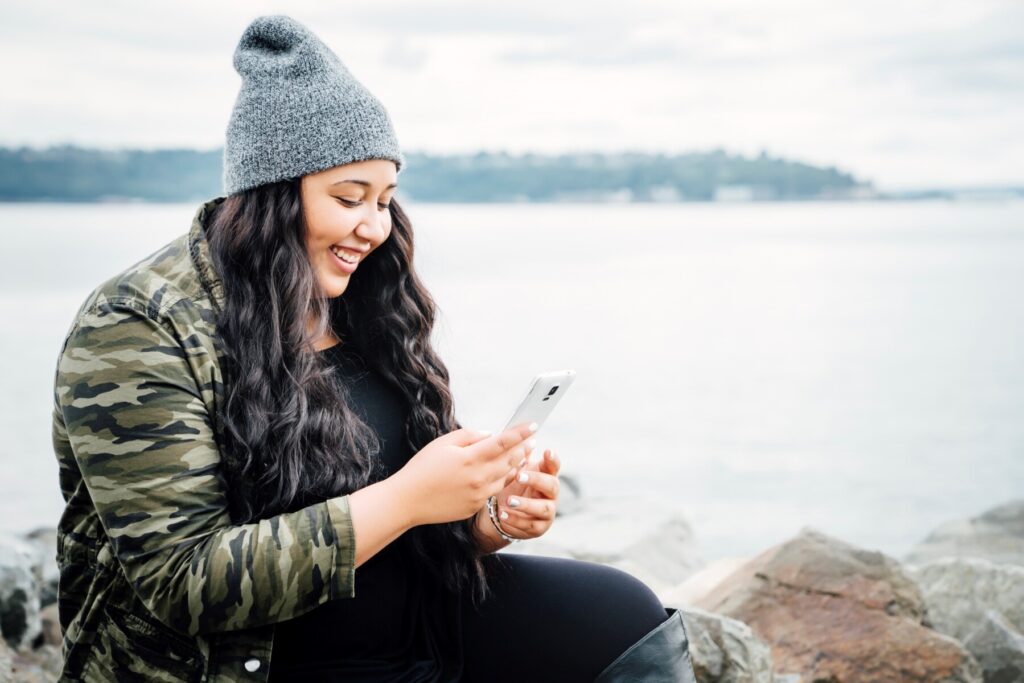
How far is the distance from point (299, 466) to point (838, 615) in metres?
2.39

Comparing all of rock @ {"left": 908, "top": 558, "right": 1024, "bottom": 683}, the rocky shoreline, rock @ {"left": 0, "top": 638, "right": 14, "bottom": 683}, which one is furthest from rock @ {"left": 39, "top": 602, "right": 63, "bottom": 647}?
rock @ {"left": 908, "top": 558, "right": 1024, "bottom": 683}

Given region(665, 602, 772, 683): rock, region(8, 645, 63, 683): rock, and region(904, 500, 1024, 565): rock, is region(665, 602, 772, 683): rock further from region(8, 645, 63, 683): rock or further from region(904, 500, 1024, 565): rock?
region(904, 500, 1024, 565): rock

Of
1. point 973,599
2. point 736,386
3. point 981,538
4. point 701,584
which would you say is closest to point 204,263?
point 973,599

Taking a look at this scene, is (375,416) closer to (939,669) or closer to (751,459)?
(939,669)

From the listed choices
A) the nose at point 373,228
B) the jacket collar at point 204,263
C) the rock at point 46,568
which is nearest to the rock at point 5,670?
the rock at point 46,568

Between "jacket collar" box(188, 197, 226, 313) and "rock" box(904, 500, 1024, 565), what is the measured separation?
5.91 m

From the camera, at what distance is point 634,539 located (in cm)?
625

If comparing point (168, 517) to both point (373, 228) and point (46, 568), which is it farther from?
point (46, 568)

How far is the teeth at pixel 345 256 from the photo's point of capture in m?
2.32

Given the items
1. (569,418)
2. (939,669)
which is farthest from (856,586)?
(569,418)

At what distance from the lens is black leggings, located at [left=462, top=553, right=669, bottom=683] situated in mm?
2432

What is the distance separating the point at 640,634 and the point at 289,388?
921mm

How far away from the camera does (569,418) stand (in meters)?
12.6

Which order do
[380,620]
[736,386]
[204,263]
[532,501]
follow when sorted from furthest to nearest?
[736,386] → [532,501] → [380,620] → [204,263]
